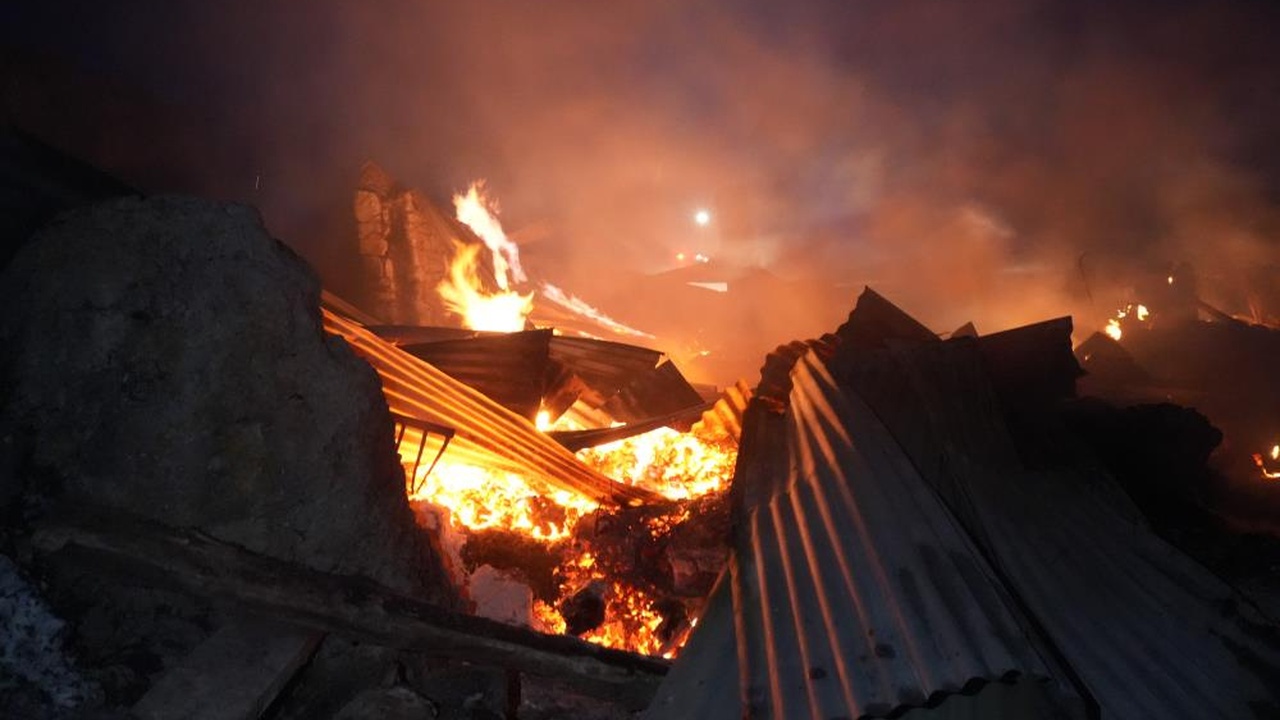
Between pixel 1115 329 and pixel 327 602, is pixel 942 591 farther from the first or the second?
pixel 1115 329

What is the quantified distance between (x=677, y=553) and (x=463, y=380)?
2.72 meters

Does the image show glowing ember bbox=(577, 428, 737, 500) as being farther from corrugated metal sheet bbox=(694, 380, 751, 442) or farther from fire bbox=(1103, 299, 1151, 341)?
fire bbox=(1103, 299, 1151, 341)

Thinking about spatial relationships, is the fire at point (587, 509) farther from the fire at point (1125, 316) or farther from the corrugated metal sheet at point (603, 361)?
the fire at point (1125, 316)

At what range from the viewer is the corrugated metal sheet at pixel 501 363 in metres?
5.38

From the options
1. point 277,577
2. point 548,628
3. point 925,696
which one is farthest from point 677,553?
point 277,577

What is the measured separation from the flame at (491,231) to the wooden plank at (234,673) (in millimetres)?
11863

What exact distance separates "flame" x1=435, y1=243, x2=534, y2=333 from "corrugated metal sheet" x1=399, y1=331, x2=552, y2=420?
595 centimetres

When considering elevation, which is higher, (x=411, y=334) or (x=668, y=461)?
(x=411, y=334)

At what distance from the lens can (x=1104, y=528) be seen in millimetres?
3525

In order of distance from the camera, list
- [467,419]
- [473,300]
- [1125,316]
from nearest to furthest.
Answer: [467,419] → [473,300] → [1125,316]

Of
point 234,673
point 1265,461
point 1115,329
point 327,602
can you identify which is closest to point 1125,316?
point 1115,329

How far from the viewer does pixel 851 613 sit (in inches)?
87.7

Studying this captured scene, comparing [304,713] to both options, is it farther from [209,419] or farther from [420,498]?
[420,498]

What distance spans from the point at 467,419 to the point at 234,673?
2595mm
